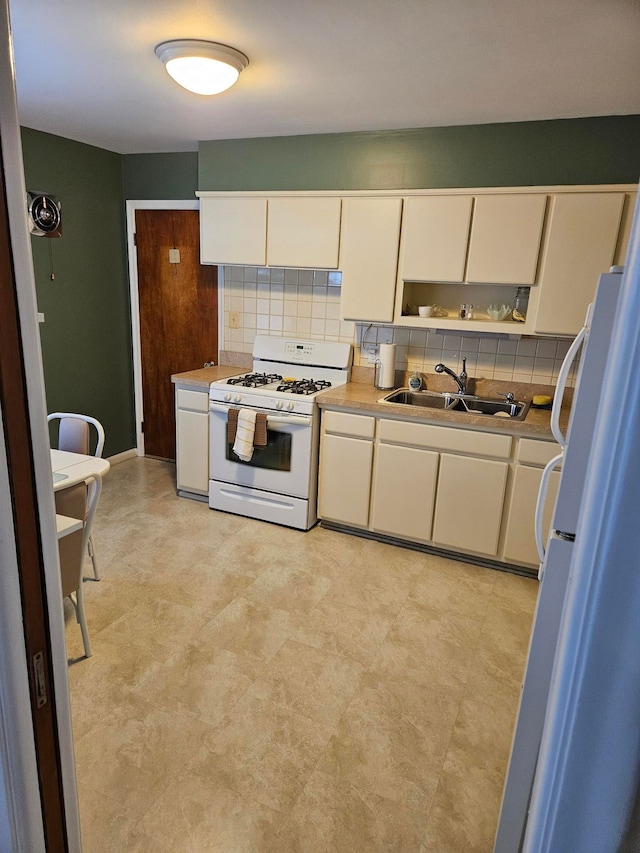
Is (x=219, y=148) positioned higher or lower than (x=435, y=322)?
higher

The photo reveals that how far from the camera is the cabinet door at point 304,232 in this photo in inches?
139

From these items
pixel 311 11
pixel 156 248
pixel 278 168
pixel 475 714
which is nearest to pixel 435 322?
pixel 278 168

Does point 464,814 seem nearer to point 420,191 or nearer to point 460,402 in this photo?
point 460,402

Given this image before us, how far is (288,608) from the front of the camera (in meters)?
2.85

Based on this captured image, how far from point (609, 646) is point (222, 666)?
7.35 ft

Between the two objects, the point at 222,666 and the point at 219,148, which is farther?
the point at 219,148

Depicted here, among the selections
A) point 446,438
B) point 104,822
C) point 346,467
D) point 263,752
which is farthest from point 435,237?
point 104,822

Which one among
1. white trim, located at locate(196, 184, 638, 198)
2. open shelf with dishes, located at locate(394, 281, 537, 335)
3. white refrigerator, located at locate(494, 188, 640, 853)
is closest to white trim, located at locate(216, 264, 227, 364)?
white trim, located at locate(196, 184, 638, 198)

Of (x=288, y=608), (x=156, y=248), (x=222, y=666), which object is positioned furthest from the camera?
(x=156, y=248)

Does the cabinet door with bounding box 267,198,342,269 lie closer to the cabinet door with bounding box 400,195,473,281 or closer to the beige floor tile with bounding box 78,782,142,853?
the cabinet door with bounding box 400,195,473,281

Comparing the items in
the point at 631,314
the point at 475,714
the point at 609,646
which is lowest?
the point at 475,714

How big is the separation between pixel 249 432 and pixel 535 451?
66.9 inches

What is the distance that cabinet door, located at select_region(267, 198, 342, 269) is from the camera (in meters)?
3.53

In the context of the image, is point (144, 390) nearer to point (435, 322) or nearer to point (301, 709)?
point (435, 322)
